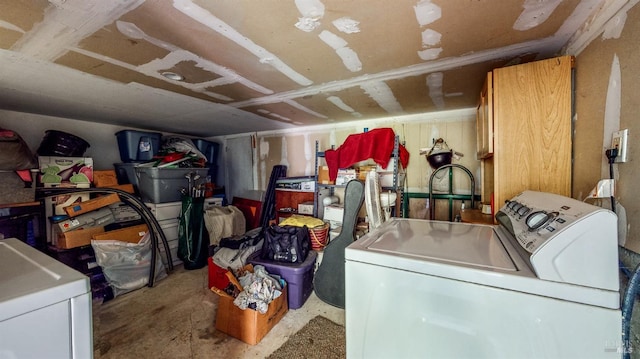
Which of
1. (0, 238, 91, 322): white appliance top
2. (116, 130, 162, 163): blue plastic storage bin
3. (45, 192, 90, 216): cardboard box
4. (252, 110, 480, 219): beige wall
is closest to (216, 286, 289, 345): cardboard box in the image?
(0, 238, 91, 322): white appliance top

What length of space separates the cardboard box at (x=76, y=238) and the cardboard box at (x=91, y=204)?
226 mm

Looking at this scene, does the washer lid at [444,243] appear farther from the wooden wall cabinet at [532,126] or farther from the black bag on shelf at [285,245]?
the black bag on shelf at [285,245]

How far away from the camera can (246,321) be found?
5.86ft

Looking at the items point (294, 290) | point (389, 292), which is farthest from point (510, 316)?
point (294, 290)

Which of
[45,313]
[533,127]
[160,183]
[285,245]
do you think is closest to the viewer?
[45,313]

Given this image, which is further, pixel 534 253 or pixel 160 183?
pixel 160 183

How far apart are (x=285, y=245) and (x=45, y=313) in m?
1.84

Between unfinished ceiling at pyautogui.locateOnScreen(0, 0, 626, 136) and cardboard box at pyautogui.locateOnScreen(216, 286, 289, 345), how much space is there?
176 centimetres

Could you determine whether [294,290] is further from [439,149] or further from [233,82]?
[439,149]

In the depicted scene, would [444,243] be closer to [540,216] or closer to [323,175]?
[540,216]

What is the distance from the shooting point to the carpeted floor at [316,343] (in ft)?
5.45

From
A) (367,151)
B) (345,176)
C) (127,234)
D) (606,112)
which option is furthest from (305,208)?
(606,112)

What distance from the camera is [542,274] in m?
0.67

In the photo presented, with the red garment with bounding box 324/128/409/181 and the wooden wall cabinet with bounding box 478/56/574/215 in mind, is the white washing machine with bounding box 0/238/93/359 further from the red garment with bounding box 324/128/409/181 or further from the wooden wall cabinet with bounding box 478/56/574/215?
the red garment with bounding box 324/128/409/181
